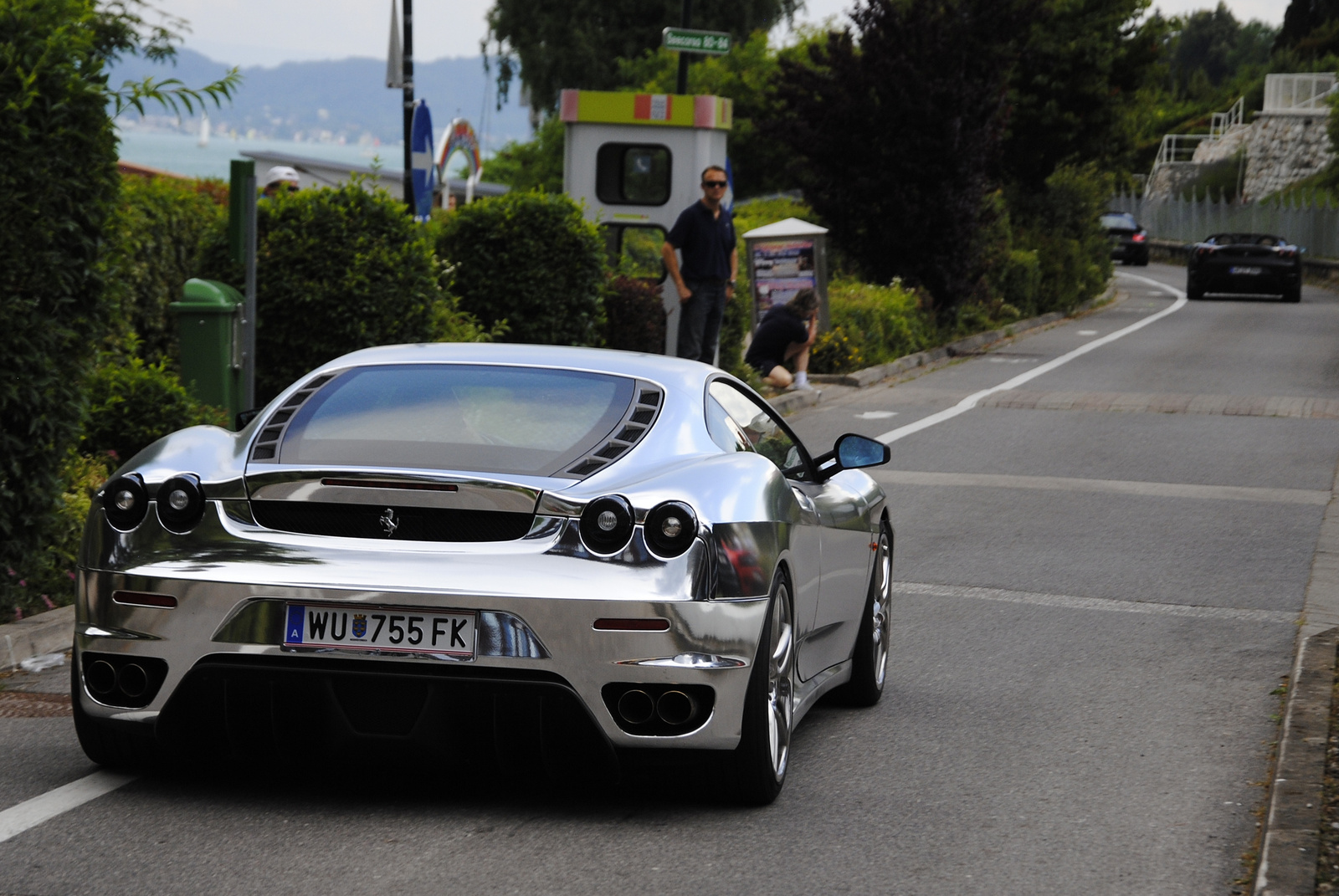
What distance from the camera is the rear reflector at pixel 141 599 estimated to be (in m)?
4.81

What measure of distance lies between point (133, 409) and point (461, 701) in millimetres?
5551

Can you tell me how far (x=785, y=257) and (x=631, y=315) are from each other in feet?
13.2

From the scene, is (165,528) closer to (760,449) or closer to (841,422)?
(760,449)

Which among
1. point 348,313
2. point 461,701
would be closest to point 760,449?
point 461,701

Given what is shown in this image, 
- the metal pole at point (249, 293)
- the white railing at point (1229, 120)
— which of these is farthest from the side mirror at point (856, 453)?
the white railing at point (1229, 120)

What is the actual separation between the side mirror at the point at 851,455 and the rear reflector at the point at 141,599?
2280 millimetres

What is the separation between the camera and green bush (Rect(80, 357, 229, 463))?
969 centimetres

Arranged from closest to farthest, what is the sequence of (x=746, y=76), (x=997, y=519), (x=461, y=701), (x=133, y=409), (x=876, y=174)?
(x=461, y=701), (x=133, y=409), (x=997, y=519), (x=876, y=174), (x=746, y=76)

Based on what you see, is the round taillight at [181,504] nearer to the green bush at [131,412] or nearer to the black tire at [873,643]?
the black tire at [873,643]

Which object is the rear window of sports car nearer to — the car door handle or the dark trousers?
the car door handle

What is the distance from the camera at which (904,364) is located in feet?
74.0

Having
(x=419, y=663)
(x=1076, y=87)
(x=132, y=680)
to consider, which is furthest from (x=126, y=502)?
(x=1076, y=87)

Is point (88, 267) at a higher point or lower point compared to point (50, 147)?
lower

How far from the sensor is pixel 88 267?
735cm
